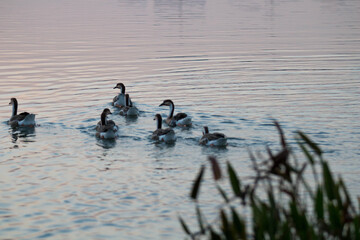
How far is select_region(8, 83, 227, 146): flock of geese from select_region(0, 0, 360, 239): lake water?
0.98ft

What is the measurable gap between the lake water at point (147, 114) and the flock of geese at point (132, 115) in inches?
11.8

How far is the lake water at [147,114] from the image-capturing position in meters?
12.6

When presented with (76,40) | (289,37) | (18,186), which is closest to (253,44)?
(289,37)

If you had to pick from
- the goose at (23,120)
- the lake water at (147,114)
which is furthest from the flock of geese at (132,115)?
the lake water at (147,114)

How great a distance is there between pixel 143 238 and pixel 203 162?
509 centimetres

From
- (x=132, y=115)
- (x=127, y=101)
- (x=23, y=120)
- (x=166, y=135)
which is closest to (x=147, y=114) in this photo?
(x=132, y=115)

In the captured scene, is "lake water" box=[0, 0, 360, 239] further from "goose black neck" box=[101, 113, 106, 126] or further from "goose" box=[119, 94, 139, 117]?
"goose black neck" box=[101, 113, 106, 126]

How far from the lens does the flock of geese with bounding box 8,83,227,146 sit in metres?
17.0

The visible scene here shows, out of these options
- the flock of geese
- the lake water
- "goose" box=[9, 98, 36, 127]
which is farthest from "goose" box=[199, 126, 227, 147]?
"goose" box=[9, 98, 36, 127]

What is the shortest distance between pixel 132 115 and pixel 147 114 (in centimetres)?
78

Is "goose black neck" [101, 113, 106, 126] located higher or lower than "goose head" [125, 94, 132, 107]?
lower

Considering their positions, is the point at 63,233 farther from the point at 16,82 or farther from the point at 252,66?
the point at 252,66

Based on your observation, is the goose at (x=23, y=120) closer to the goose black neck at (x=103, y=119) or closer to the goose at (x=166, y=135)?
the goose black neck at (x=103, y=119)

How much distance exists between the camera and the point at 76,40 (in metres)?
46.6
